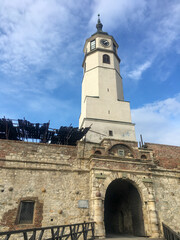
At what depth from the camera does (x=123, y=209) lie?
1545 cm

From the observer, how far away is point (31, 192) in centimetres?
1156

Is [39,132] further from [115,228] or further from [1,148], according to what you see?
[115,228]

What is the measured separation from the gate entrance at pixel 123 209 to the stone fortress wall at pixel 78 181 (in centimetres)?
88

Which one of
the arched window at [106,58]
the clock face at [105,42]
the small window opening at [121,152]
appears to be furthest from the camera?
the clock face at [105,42]

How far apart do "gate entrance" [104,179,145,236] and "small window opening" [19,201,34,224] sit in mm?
5815

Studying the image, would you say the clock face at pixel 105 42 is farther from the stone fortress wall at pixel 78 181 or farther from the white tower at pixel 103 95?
the stone fortress wall at pixel 78 181

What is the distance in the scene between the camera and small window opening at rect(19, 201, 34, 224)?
1089 cm

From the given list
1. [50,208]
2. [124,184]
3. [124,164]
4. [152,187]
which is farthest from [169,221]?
[50,208]

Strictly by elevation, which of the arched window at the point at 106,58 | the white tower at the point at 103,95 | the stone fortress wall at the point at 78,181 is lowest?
the stone fortress wall at the point at 78,181

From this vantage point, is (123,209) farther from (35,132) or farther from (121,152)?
(35,132)

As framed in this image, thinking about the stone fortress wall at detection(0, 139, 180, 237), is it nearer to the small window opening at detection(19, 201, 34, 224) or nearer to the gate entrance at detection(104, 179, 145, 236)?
the small window opening at detection(19, 201, 34, 224)

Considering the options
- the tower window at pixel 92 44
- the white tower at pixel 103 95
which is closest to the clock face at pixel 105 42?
the white tower at pixel 103 95

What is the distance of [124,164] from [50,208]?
5.51 meters

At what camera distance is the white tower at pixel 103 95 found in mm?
19594
